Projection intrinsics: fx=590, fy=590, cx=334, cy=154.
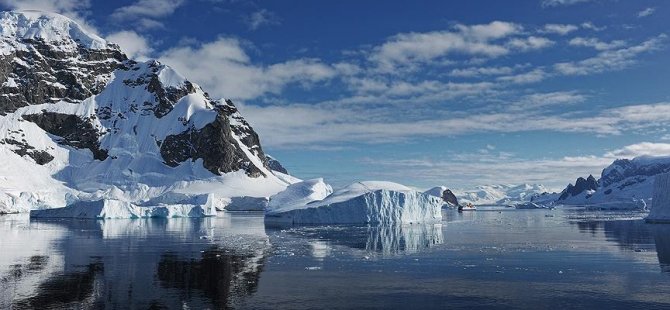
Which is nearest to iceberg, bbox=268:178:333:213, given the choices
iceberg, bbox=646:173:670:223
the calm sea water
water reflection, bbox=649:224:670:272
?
the calm sea water

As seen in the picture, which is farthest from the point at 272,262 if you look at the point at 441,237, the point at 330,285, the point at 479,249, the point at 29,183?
the point at 29,183

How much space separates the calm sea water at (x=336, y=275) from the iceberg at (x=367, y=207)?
1167 inches

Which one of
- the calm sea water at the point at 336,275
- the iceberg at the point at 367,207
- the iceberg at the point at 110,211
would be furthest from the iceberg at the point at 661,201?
the iceberg at the point at 110,211

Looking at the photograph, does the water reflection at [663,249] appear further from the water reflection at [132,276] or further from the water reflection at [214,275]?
the water reflection at [132,276]

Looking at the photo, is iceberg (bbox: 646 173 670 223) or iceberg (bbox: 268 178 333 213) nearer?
iceberg (bbox: 646 173 670 223)

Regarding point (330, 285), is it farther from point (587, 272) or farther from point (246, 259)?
point (587, 272)

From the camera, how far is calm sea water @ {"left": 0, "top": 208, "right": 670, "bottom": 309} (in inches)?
867

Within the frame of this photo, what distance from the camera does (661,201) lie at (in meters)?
76.4

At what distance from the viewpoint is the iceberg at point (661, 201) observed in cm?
7369

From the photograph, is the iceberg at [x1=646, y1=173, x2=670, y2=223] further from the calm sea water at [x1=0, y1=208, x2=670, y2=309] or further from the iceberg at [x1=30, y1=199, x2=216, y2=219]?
the iceberg at [x1=30, y1=199, x2=216, y2=219]

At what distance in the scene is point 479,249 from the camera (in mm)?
42406

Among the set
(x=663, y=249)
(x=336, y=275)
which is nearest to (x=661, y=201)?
(x=663, y=249)

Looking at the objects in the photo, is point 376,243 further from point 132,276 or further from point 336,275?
point 132,276

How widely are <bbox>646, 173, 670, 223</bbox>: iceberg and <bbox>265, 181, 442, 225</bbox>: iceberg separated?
2978 centimetres
